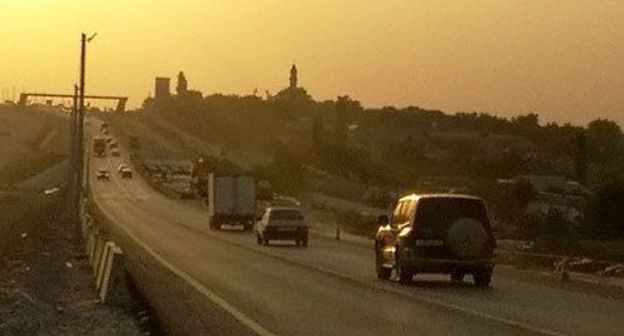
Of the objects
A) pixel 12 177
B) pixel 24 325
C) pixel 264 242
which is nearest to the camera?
pixel 24 325

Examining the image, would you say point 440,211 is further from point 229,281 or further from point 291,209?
point 291,209

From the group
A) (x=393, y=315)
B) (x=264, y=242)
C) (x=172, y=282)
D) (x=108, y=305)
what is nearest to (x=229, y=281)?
(x=172, y=282)

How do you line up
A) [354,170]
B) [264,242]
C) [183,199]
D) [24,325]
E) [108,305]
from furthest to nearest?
[354,170], [183,199], [264,242], [108,305], [24,325]

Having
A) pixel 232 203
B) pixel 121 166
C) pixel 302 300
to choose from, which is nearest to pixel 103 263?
pixel 302 300

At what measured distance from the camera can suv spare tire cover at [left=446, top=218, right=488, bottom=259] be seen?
36281 mm

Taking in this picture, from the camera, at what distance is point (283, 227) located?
6694 cm

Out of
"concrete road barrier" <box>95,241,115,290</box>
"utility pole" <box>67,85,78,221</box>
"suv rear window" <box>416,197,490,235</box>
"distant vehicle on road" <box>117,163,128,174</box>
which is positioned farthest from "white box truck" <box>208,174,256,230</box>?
"distant vehicle on road" <box>117,163,128,174</box>

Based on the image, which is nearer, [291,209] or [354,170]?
[291,209]

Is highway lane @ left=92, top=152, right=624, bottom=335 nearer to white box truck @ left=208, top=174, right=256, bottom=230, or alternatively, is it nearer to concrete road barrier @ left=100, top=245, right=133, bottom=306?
concrete road barrier @ left=100, top=245, right=133, bottom=306

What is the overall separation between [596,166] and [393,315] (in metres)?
151

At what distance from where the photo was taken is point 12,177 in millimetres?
166250

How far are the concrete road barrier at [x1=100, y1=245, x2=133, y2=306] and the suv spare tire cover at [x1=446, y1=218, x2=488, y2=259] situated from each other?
8.43m

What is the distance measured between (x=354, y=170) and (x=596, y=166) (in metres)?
27.3

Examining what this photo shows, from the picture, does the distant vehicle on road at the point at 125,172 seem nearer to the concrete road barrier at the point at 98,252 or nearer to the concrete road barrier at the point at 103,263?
the concrete road barrier at the point at 98,252
